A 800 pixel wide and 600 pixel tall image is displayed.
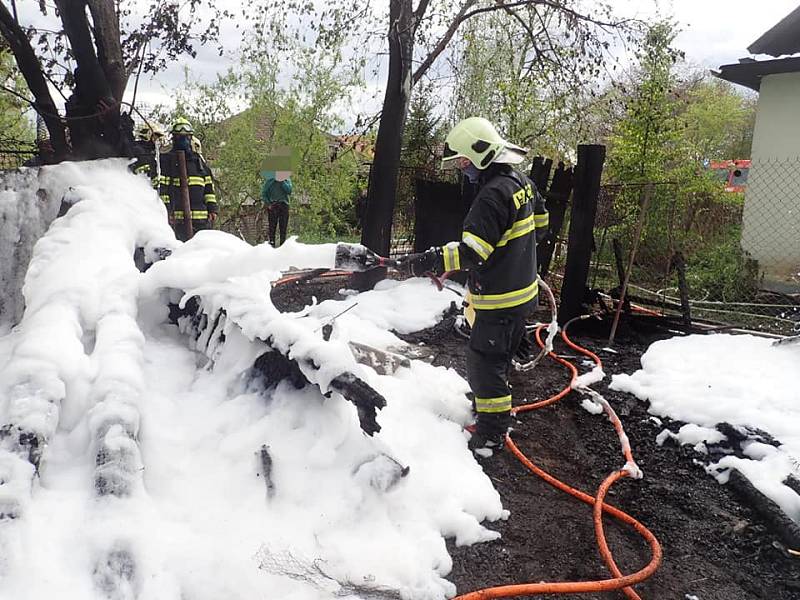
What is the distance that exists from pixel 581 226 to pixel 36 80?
17.8 feet

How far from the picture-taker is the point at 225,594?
72.8 inches

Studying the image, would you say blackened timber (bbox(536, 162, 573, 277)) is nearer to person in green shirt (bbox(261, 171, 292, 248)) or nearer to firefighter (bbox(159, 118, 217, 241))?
firefighter (bbox(159, 118, 217, 241))

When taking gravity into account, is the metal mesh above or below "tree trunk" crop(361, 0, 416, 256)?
below

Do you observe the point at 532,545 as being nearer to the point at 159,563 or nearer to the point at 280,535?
the point at 280,535

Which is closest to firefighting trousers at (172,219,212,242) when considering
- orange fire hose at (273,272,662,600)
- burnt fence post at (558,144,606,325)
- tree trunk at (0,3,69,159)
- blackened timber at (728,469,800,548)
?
tree trunk at (0,3,69,159)

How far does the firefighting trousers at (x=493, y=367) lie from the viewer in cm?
344

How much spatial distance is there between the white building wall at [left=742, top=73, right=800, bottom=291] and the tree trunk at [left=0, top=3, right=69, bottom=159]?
30.3 feet

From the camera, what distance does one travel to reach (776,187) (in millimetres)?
8914

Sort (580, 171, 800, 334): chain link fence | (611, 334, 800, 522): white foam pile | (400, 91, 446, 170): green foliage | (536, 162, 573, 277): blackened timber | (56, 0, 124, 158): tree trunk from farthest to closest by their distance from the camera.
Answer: (400, 91, 446, 170): green foliage, (580, 171, 800, 334): chain link fence, (536, 162, 573, 277): blackened timber, (56, 0, 124, 158): tree trunk, (611, 334, 800, 522): white foam pile

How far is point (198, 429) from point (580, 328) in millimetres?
4558

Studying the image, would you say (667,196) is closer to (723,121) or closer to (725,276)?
(725,276)

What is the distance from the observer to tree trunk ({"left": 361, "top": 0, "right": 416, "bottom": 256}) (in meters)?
6.98

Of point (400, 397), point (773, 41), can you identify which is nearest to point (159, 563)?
point (400, 397)

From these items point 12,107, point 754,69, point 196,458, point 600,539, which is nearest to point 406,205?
point 754,69
